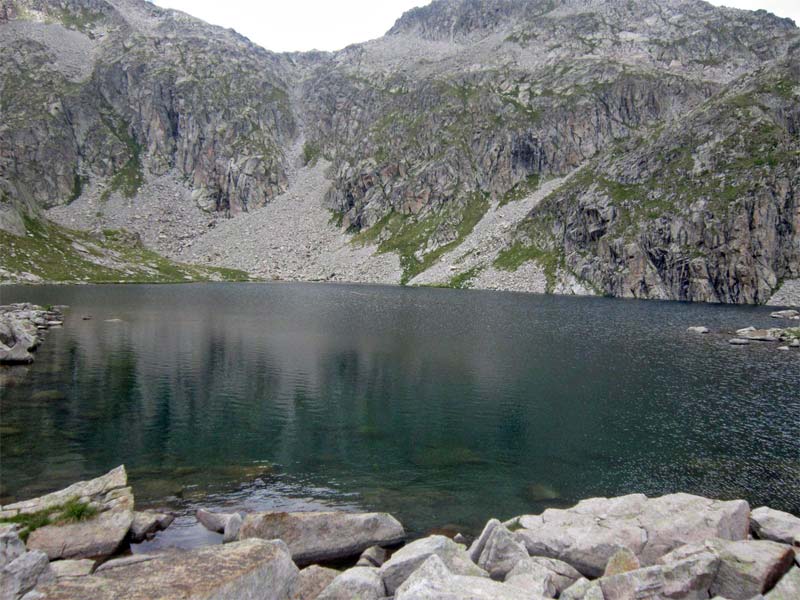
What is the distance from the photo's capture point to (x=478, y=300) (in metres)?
132

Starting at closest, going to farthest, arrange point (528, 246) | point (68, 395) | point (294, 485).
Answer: point (294, 485) < point (68, 395) < point (528, 246)

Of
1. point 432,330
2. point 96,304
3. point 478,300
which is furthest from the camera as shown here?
point 478,300

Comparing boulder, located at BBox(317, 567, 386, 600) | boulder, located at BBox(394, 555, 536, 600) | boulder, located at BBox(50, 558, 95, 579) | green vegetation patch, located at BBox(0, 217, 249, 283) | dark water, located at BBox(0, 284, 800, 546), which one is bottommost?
dark water, located at BBox(0, 284, 800, 546)

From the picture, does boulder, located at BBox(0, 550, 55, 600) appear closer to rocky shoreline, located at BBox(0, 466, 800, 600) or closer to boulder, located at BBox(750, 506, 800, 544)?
rocky shoreline, located at BBox(0, 466, 800, 600)

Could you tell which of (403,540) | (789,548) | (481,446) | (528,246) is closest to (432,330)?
(481,446)

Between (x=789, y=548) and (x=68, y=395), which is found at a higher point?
(x=789, y=548)

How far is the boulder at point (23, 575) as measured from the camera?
13281 mm

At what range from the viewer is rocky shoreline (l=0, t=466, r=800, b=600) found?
525 inches

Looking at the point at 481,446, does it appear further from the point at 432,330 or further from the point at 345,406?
the point at 432,330

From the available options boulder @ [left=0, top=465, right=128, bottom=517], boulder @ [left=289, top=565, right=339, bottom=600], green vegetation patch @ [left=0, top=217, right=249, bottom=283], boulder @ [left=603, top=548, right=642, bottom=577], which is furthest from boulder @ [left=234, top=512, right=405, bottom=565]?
green vegetation patch @ [left=0, top=217, right=249, bottom=283]

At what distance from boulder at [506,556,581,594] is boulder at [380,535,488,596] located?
120 cm

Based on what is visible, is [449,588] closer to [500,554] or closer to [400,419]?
[500,554]

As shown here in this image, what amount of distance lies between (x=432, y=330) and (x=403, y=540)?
201 ft

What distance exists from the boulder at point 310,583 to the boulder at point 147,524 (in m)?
8.33
